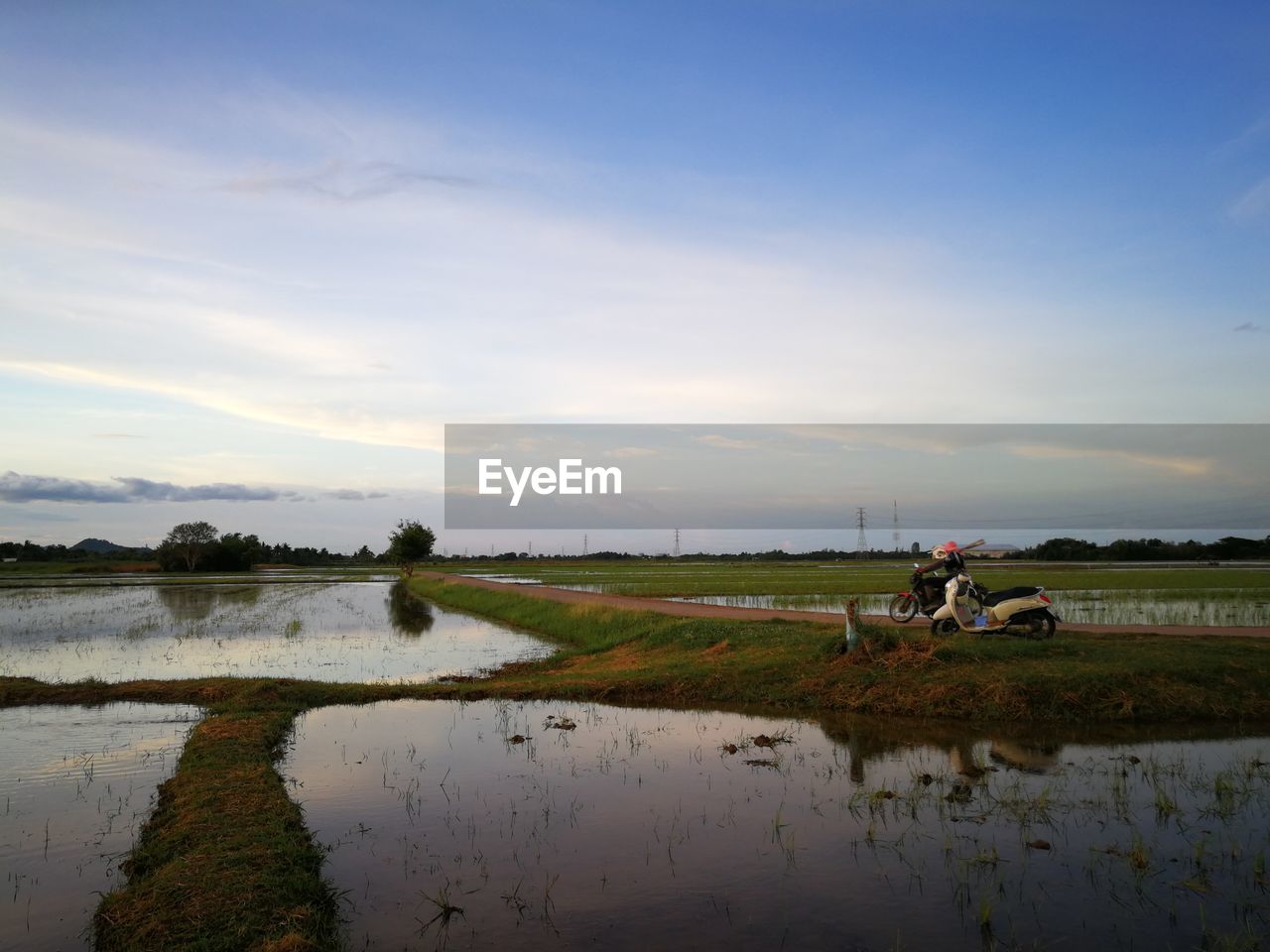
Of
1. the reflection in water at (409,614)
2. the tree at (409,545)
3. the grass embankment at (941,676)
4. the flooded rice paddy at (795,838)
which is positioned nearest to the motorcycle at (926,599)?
the grass embankment at (941,676)

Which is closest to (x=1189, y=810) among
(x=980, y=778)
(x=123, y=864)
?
(x=980, y=778)

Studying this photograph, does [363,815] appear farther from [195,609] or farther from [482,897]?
[195,609]

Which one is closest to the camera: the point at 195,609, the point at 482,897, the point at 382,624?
the point at 482,897

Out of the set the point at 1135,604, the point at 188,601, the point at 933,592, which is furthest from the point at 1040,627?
the point at 188,601

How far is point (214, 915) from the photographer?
5836 millimetres

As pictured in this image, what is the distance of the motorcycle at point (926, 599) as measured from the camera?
52.2 feet

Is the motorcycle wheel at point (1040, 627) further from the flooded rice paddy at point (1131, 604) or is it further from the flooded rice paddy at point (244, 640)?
the flooded rice paddy at point (244, 640)

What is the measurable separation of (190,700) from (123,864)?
843 centimetres

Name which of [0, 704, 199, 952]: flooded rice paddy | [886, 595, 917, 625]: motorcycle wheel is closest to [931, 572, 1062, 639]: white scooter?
[886, 595, 917, 625]: motorcycle wheel

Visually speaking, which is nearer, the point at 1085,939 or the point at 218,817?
the point at 1085,939

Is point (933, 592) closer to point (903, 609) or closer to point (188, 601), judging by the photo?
point (903, 609)

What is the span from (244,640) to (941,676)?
66.9 feet

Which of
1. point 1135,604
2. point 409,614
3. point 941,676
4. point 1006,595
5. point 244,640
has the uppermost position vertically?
point 1006,595

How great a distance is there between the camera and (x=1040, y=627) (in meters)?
15.6
